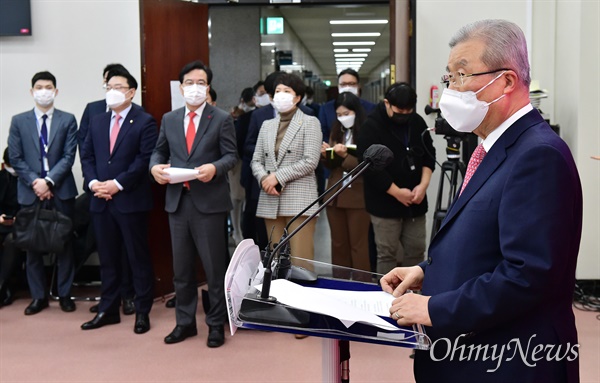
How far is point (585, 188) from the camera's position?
5141 millimetres

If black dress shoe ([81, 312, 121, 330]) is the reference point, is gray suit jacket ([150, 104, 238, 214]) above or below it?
above

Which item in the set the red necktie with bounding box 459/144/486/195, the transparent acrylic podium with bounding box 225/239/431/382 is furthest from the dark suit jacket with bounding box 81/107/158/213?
the red necktie with bounding box 459/144/486/195

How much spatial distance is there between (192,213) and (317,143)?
2.92 ft

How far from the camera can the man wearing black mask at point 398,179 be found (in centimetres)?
424

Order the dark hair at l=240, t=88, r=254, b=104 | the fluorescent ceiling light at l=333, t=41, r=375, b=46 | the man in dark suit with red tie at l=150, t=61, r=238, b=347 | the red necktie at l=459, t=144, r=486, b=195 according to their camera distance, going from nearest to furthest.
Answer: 1. the red necktie at l=459, t=144, r=486, b=195
2. the man in dark suit with red tie at l=150, t=61, r=238, b=347
3. the dark hair at l=240, t=88, r=254, b=104
4. the fluorescent ceiling light at l=333, t=41, r=375, b=46

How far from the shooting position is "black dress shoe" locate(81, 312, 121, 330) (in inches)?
183

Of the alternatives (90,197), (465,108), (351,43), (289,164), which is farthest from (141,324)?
(351,43)

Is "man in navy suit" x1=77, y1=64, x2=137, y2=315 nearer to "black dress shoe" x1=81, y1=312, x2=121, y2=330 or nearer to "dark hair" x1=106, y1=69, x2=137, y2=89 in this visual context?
"dark hair" x1=106, y1=69, x2=137, y2=89

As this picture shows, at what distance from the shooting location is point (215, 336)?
14.0 feet

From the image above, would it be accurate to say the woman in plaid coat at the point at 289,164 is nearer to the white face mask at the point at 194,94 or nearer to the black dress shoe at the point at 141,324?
the white face mask at the point at 194,94

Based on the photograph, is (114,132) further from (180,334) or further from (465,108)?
(465,108)

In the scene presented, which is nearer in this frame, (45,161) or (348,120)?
(348,120)

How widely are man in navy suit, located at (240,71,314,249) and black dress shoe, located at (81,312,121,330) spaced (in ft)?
4.22

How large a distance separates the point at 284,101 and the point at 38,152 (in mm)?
2000
